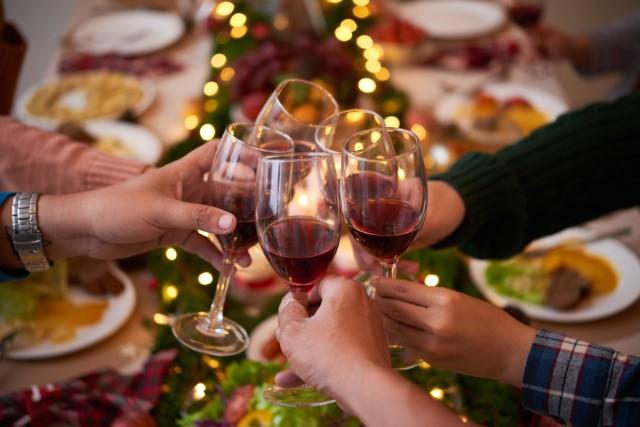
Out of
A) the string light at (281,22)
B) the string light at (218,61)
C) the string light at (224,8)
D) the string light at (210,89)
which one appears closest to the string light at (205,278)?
the string light at (210,89)

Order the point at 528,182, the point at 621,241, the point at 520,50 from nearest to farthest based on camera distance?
the point at 528,182 < the point at 621,241 < the point at 520,50

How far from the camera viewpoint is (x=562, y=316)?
4.57 ft

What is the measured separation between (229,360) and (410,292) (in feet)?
1.69

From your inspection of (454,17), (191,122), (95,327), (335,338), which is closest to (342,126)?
(335,338)

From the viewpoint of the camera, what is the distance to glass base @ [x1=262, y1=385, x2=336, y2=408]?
0.88m

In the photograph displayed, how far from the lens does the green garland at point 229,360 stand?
1076mm

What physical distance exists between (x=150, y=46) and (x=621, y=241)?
5.62 ft

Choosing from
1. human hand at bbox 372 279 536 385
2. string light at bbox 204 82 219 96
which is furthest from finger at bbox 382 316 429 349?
string light at bbox 204 82 219 96

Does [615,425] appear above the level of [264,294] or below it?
above

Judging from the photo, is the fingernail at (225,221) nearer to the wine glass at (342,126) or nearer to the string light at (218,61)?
the wine glass at (342,126)

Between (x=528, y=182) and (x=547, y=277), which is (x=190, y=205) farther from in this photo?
(x=547, y=277)

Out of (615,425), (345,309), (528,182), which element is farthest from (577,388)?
(528,182)

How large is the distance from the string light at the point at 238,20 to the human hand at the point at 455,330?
1.78 meters

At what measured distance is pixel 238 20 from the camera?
2.46 meters
